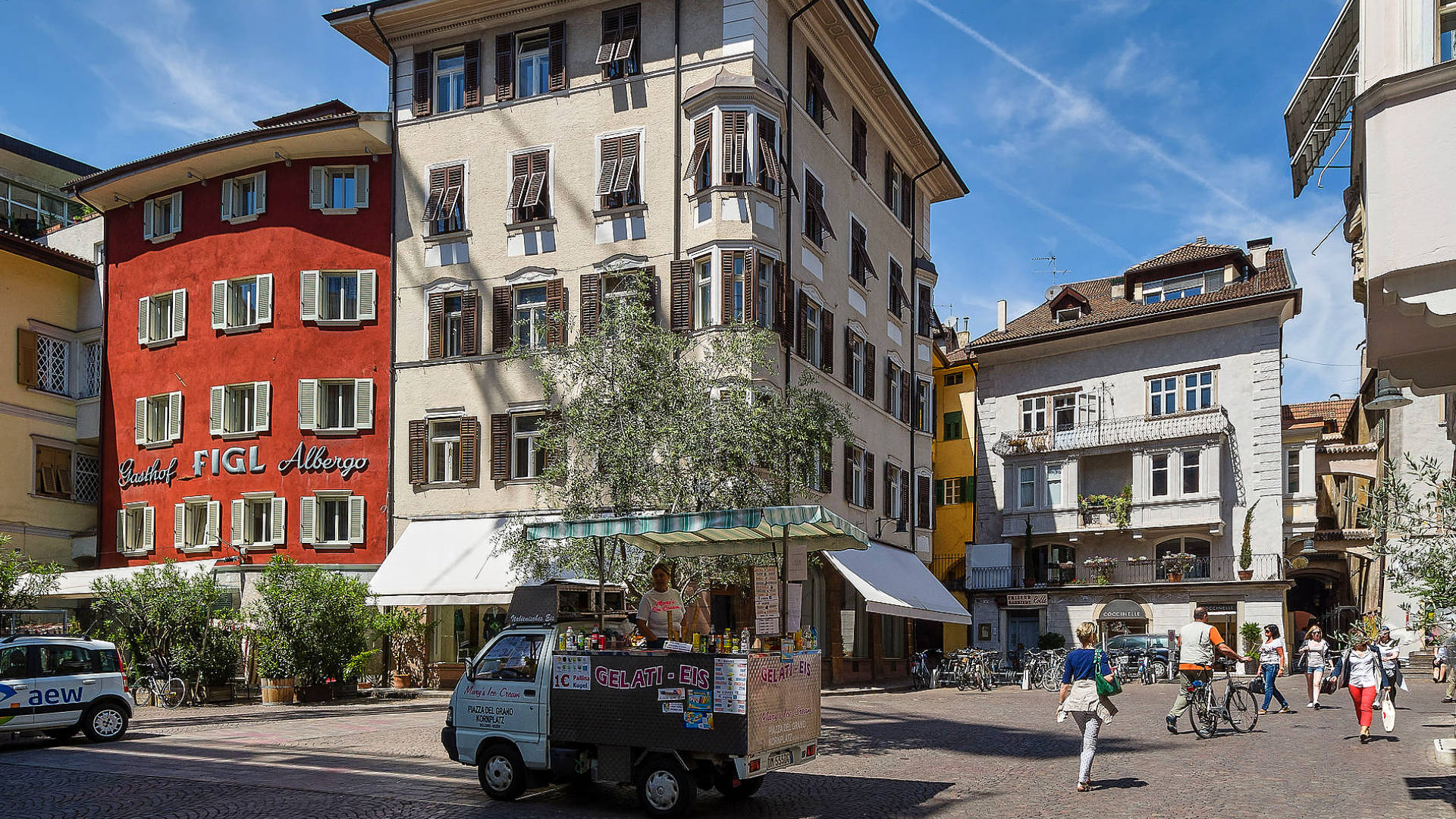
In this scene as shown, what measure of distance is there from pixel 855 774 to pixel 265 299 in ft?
81.7

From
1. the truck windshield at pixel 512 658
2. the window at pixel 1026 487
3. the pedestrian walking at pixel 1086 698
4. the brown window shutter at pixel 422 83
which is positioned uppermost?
the brown window shutter at pixel 422 83

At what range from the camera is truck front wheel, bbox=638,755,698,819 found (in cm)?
1250

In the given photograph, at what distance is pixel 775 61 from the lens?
3169cm

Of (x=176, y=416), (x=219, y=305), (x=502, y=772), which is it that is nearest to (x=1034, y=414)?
(x=219, y=305)

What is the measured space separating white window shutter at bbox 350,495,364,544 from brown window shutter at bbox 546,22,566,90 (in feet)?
39.0

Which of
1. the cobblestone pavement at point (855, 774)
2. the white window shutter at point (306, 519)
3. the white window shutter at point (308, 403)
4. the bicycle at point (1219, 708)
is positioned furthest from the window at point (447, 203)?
the bicycle at point (1219, 708)

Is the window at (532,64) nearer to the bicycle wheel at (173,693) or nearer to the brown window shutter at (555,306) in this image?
the brown window shutter at (555,306)

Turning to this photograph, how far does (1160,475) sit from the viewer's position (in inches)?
1874

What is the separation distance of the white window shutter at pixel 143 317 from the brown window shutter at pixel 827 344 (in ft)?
64.8

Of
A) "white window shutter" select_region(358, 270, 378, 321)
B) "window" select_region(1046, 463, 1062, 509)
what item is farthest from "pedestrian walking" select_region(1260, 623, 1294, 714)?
"window" select_region(1046, 463, 1062, 509)

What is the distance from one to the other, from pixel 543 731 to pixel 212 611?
1876cm

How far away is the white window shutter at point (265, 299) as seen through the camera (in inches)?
1361

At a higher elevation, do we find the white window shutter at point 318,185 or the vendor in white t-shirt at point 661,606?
the white window shutter at point 318,185

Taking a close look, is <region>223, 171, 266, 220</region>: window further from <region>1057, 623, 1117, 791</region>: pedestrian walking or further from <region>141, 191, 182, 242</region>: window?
<region>1057, 623, 1117, 791</region>: pedestrian walking
